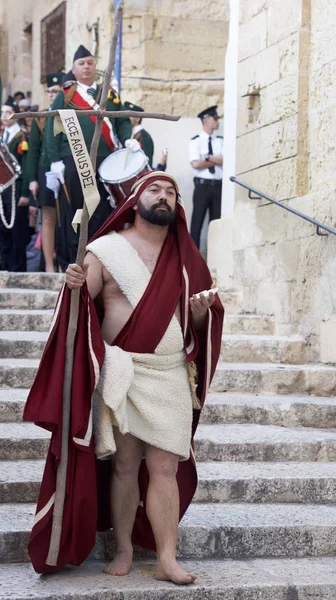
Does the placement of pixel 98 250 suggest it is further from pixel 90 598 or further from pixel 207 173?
pixel 207 173

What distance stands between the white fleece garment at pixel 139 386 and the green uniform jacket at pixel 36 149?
5.01 metres

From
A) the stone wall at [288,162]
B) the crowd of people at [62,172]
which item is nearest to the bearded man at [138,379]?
the stone wall at [288,162]

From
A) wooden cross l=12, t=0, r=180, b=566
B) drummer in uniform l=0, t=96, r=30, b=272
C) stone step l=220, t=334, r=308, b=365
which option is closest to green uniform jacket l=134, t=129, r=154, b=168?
drummer in uniform l=0, t=96, r=30, b=272

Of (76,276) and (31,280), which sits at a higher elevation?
(76,276)

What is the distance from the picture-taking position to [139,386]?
15.5ft

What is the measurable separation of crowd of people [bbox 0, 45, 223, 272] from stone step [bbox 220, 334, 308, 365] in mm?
1567

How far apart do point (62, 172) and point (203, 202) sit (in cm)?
236

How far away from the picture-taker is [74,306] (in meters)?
4.61

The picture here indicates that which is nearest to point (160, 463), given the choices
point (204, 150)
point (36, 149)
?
point (36, 149)

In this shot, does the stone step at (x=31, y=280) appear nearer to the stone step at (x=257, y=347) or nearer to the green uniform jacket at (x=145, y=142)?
the stone step at (x=257, y=347)

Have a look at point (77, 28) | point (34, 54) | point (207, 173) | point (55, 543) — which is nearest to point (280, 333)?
point (207, 173)

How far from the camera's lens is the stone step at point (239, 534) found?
197 inches

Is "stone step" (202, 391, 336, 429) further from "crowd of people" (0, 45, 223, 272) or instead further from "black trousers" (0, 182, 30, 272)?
"black trousers" (0, 182, 30, 272)

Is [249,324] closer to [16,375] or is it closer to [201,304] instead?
[16,375]
